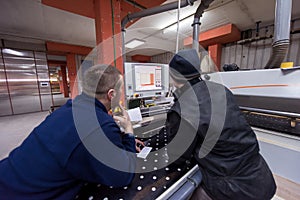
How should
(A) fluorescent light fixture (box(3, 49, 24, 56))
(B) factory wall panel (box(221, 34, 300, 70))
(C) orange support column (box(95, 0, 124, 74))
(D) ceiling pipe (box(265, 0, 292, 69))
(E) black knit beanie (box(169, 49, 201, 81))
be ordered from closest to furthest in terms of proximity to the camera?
1. (E) black knit beanie (box(169, 49, 201, 81))
2. (D) ceiling pipe (box(265, 0, 292, 69))
3. (C) orange support column (box(95, 0, 124, 74))
4. (B) factory wall panel (box(221, 34, 300, 70))
5. (A) fluorescent light fixture (box(3, 49, 24, 56))

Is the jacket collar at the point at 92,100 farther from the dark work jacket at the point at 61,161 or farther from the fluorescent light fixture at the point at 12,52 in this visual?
the fluorescent light fixture at the point at 12,52

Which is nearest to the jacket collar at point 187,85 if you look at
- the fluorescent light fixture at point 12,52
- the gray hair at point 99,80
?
the gray hair at point 99,80

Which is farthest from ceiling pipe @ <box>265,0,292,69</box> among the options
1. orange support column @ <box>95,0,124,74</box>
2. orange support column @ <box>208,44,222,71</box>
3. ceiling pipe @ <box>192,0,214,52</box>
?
orange support column @ <box>208,44,222,71</box>

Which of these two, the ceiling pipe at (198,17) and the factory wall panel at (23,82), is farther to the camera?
the factory wall panel at (23,82)

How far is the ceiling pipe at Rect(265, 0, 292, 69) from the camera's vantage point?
1031 millimetres

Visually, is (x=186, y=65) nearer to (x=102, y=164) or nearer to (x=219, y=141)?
(x=219, y=141)

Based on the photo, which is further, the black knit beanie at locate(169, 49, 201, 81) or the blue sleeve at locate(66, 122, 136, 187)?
the black knit beanie at locate(169, 49, 201, 81)

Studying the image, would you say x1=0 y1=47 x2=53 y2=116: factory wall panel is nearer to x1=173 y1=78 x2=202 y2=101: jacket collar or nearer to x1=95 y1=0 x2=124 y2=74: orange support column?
x1=95 y1=0 x2=124 y2=74: orange support column

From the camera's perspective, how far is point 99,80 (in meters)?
0.68

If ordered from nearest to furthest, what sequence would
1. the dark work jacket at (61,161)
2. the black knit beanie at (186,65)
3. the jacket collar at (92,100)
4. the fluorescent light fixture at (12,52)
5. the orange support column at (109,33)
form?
the dark work jacket at (61,161)
the jacket collar at (92,100)
the black knit beanie at (186,65)
the orange support column at (109,33)
the fluorescent light fixture at (12,52)

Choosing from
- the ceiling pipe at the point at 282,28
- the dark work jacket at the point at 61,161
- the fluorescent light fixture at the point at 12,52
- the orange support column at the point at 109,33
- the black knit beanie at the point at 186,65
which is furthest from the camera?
the fluorescent light fixture at the point at 12,52

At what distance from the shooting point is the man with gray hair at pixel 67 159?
49cm

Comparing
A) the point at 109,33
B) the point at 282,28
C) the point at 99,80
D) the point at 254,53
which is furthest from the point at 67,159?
the point at 254,53

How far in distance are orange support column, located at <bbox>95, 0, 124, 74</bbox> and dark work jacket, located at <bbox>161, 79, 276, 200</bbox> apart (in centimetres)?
141
